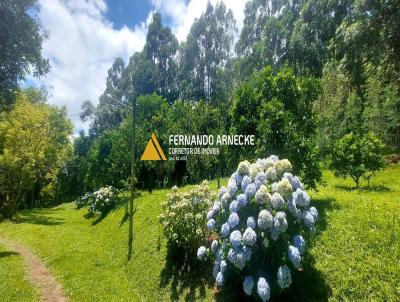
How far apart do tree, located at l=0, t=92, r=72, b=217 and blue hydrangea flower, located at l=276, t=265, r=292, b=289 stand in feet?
86.5

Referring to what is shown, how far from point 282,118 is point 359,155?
4153 millimetres

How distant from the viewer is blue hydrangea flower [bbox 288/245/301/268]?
18.2 feet

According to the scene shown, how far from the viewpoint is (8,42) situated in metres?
11.8

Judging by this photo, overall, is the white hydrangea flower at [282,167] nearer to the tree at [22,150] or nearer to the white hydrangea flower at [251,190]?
the white hydrangea flower at [251,190]

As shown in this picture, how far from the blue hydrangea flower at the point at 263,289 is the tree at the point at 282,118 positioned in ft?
16.9

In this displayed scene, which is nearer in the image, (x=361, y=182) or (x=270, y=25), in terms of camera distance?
(x=361, y=182)

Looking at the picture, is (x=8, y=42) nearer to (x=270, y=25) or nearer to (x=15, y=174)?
(x=15, y=174)

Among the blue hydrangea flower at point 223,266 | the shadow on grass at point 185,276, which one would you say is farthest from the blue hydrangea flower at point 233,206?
the shadow on grass at point 185,276

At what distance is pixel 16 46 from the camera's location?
483 inches

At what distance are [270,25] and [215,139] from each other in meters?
17.6

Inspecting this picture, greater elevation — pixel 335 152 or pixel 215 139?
pixel 215 139

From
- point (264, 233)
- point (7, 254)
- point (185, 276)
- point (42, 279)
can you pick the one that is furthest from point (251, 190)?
point (7, 254)

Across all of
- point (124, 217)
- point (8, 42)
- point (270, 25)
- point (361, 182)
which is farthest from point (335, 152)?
point (270, 25)

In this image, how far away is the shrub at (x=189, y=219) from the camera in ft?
31.1
